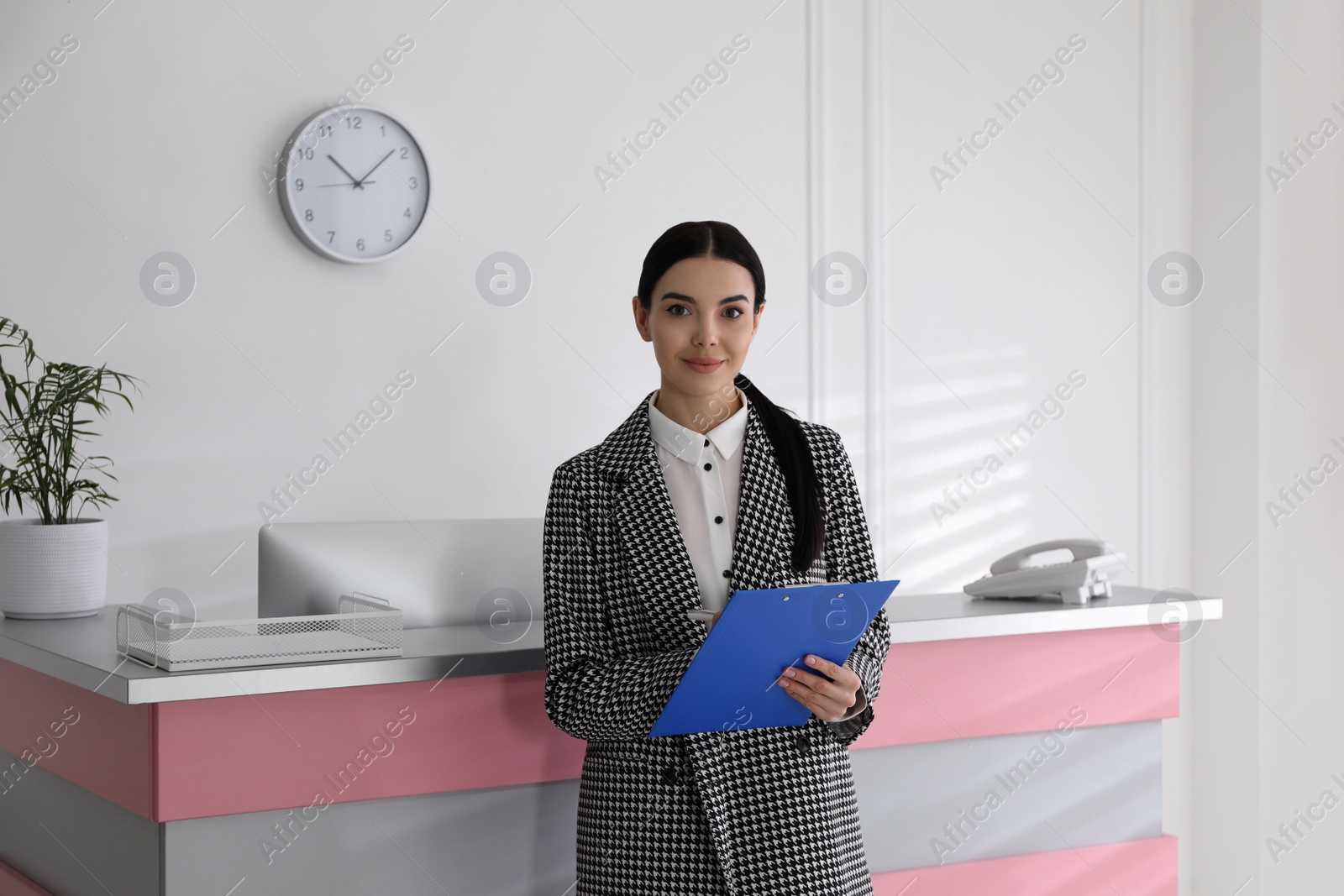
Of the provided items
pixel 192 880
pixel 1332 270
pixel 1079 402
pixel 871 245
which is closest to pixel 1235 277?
pixel 1332 270

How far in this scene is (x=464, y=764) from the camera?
6.33 feet

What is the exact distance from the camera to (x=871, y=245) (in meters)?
4.07

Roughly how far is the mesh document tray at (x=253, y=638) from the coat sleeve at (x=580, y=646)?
0.95ft

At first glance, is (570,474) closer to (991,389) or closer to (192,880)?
(192,880)

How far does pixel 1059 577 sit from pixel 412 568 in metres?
1.31

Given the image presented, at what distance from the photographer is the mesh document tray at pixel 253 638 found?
1.71 m

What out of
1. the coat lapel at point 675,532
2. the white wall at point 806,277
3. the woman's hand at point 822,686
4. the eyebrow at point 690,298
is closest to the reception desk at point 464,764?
the coat lapel at point 675,532

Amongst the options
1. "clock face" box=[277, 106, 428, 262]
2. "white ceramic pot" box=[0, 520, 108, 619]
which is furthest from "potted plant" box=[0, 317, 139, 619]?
"clock face" box=[277, 106, 428, 262]

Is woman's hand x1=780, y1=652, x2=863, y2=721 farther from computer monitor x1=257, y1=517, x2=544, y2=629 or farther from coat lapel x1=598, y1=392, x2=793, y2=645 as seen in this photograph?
computer monitor x1=257, y1=517, x2=544, y2=629

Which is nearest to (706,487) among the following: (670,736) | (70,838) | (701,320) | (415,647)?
(701,320)

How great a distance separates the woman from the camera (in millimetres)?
1668

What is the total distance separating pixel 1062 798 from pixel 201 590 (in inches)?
90.0

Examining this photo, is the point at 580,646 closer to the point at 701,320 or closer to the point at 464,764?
the point at 464,764

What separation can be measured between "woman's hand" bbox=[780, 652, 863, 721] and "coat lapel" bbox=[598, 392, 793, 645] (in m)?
0.13
